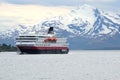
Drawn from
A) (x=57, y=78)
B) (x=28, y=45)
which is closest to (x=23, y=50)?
(x=28, y=45)

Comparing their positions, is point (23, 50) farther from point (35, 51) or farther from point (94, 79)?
point (94, 79)

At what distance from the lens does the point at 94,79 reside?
79.1 meters

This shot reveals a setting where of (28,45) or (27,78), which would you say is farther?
(28,45)

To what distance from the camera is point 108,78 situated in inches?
3196

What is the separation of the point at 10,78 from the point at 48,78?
5.89 m

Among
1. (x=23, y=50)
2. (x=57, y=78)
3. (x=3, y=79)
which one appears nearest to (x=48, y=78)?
(x=57, y=78)

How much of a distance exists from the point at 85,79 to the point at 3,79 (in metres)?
12.5

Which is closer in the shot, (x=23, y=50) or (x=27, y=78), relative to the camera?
(x=27, y=78)

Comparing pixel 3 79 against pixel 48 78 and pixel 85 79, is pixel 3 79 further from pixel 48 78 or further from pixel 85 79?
pixel 85 79

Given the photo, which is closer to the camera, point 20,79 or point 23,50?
point 20,79

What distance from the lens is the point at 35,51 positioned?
19912 cm

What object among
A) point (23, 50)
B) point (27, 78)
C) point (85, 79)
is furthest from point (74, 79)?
point (23, 50)

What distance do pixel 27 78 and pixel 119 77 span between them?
14.6m

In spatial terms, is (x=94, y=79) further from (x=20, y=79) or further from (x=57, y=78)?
(x=20, y=79)
